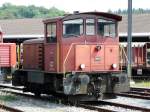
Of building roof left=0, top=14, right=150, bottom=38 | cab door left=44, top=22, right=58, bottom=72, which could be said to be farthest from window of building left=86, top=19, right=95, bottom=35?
building roof left=0, top=14, right=150, bottom=38

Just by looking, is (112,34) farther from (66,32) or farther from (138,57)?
(138,57)

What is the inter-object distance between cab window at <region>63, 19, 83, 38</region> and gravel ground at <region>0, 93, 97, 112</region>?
238 cm

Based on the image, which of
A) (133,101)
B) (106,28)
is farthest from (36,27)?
(133,101)

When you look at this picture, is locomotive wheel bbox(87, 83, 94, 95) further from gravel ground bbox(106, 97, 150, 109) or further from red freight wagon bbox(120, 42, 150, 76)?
red freight wagon bbox(120, 42, 150, 76)

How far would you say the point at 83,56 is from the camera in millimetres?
15953

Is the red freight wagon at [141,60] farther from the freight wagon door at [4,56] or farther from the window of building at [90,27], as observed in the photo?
the window of building at [90,27]

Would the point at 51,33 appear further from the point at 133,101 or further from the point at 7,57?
the point at 7,57

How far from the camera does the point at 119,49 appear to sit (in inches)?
680

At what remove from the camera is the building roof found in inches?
1405

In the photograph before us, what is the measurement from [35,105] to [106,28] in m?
3.62

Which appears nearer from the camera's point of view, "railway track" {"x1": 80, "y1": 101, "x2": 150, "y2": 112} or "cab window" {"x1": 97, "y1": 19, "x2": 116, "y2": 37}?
"railway track" {"x1": 80, "y1": 101, "x2": 150, "y2": 112}

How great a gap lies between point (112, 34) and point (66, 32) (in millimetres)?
1780

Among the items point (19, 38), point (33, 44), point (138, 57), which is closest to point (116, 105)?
point (33, 44)

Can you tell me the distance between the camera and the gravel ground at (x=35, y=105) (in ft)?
→ 47.3
